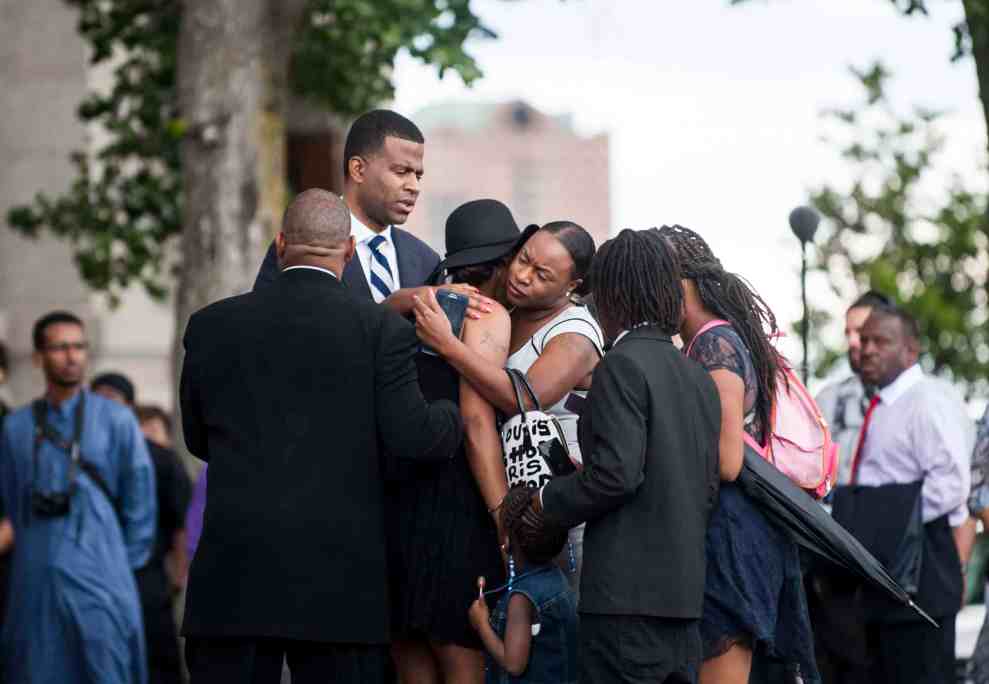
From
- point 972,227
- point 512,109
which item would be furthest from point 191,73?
point 512,109

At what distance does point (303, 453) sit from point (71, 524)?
4169 mm

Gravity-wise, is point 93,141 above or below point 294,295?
above

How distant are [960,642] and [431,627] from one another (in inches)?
231

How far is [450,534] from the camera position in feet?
19.9

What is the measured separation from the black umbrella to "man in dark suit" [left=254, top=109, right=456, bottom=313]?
1.32 metres

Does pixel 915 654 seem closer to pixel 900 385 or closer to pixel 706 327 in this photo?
pixel 900 385

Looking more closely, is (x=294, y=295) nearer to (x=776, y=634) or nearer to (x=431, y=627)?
(x=431, y=627)

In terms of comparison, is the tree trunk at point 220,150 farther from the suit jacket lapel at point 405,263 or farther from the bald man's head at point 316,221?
the bald man's head at point 316,221

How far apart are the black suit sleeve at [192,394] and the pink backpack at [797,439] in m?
1.89

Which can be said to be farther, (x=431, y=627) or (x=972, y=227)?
(x=972, y=227)

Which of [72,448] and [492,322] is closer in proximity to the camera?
[492,322]

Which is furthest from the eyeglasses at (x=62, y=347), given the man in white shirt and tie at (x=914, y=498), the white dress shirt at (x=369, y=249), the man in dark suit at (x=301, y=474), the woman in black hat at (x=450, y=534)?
the man in dark suit at (x=301, y=474)

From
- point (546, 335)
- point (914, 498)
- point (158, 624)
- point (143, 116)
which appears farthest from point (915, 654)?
point (143, 116)

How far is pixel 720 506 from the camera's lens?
609 centimetres
